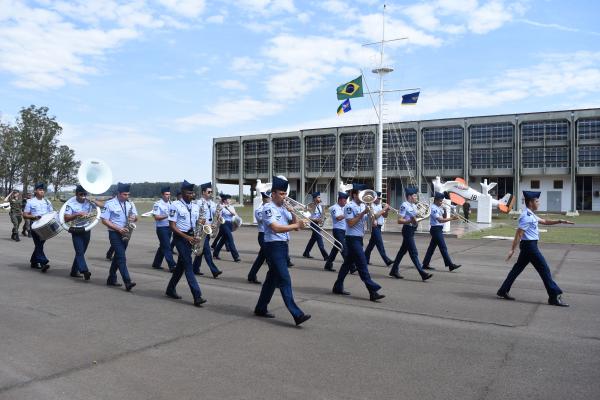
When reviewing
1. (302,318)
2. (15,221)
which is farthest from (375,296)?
(15,221)

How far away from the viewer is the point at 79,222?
10.2 metres

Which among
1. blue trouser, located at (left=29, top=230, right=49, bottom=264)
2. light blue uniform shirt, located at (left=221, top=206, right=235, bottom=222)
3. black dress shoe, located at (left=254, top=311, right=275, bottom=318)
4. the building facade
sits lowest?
black dress shoe, located at (left=254, top=311, right=275, bottom=318)

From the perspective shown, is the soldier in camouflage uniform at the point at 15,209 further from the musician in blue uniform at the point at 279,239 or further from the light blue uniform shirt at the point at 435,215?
the musician in blue uniform at the point at 279,239

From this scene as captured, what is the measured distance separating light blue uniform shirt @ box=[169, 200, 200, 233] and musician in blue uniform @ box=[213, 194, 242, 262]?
15.8ft

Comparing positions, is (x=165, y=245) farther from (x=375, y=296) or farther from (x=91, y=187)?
(x=375, y=296)

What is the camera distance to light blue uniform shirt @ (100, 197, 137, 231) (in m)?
9.44

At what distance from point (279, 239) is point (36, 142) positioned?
73.8 m

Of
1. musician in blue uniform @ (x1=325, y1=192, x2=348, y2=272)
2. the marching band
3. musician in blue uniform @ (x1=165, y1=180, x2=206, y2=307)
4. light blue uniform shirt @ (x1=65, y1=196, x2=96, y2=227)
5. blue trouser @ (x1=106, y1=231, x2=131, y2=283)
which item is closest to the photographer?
the marching band

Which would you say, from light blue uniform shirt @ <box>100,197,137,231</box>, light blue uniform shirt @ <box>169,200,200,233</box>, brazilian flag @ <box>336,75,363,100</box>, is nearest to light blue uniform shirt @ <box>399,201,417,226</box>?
light blue uniform shirt @ <box>169,200,200,233</box>

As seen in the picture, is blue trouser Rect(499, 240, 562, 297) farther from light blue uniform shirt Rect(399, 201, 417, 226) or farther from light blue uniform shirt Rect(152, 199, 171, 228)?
light blue uniform shirt Rect(152, 199, 171, 228)

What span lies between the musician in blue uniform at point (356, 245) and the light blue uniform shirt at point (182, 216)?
103 inches

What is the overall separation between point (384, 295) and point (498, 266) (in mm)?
5558

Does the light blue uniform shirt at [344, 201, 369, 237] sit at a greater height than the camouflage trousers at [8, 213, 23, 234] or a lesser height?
greater

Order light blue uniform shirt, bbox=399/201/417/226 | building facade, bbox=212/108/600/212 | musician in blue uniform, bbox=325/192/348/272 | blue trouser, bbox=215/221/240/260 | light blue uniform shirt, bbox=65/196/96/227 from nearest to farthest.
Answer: light blue uniform shirt, bbox=65/196/96/227, light blue uniform shirt, bbox=399/201/417/226, musician in blue uniform, bbox=325/192/348/272, blue trouser, bbox=215/221/240/260, building facade, bbox=212/108/600/212
